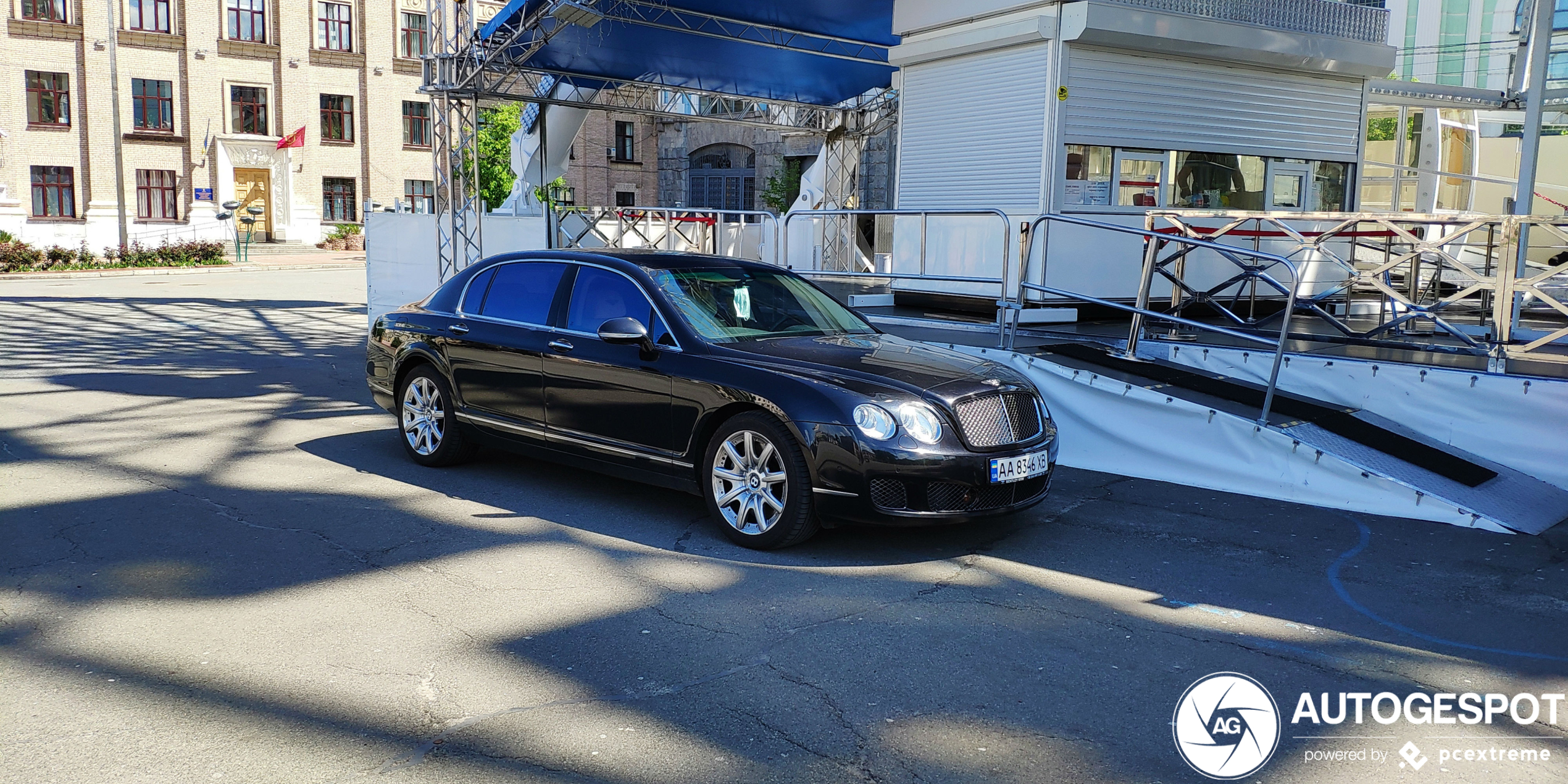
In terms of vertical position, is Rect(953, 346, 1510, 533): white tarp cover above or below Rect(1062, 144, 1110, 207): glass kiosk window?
below

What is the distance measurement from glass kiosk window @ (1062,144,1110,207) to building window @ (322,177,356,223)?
4270 centimetres

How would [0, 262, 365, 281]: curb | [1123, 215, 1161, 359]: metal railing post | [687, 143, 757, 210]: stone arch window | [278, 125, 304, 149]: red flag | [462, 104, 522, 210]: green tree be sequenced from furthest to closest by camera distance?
[278, 125, 304, 149]: red flag → [462, 104, 522, 210]: green tree → [687, 143, 757, 210]: stone arch window → [0, 262, 365, 281]: curb → [1123, 215, 1161, 359]: metal railing post

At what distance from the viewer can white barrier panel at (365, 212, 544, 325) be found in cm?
1755

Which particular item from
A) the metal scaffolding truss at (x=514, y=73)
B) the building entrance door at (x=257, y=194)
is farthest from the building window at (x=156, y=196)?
the metal scaffolding truss at (x=514, y=73)

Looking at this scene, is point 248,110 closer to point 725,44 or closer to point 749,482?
point 725,44

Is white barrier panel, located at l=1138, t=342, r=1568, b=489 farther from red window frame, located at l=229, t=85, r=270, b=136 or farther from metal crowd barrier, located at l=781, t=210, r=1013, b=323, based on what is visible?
red window frame, located at l=229, t=85, r=270, b=136

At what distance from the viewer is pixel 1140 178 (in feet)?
41.7

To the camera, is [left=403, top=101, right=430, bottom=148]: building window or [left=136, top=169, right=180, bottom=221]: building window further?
[left=403, top=101, right=430, bottom=148]: building window

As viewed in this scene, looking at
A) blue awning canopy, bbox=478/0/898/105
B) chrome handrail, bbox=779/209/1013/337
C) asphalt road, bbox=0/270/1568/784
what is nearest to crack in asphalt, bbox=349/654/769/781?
asphalt road, bbox=0/270/1568/784

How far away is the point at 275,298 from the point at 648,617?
2153 centimetres

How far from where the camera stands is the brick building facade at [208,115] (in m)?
42.7

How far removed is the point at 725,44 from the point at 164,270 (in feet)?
73.3

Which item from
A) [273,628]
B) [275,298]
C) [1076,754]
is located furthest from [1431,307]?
[275,298]

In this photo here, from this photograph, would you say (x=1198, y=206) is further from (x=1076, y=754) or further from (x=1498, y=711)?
(x=1076, y=754)
